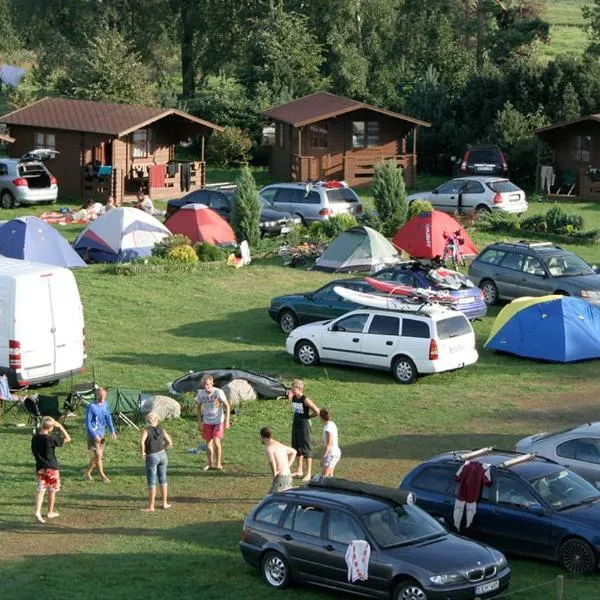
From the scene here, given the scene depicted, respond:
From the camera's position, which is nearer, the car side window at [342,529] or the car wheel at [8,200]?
the car side window at [342,529]

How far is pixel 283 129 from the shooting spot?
53.6m

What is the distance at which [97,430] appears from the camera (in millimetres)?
20469

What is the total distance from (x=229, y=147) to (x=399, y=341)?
30.8m

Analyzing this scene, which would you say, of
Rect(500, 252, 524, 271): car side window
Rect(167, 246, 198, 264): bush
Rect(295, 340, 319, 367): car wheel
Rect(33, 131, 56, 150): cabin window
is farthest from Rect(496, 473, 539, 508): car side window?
Rect(33, 131, 56, 150): cabin window

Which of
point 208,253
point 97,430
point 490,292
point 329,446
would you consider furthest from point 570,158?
point 97,430

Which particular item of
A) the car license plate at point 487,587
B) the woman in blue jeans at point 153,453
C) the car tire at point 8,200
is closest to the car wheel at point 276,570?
the car license plate at point 487,587

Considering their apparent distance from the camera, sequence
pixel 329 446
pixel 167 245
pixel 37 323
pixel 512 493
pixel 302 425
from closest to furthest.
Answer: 1. pixel 512 493
2. pixel 329 446
3. pixel 302 425
4. pixel 37 323
5. pixel 167 245

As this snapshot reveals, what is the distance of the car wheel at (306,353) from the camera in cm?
2748

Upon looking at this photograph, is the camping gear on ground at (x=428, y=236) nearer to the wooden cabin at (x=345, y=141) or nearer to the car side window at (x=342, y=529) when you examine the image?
the wooden cabin at (x=345, y=141)

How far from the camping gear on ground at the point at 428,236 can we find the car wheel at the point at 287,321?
7.72m

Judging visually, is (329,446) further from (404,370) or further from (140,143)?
(140,143)

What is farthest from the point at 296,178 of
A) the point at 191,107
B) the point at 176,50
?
the point at 176,50

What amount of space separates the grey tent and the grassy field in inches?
31.1

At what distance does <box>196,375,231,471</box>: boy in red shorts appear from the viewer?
2078cm
